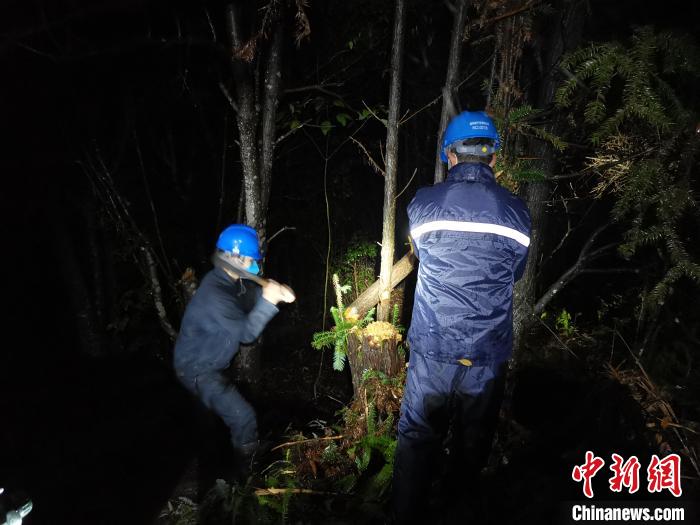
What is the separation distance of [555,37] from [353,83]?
4.21m

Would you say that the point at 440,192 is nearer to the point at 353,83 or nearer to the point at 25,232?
the point at 353,83

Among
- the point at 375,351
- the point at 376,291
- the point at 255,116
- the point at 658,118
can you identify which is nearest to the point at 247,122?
the point at 255,116

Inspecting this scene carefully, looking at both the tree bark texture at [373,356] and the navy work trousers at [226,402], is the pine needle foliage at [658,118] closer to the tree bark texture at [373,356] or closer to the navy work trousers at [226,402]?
the tree bark texture at [373,356]

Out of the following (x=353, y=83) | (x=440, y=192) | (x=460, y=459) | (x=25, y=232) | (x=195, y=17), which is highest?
(x=353, y=83)

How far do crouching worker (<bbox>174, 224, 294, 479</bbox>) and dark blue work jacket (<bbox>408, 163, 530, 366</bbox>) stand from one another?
142cm

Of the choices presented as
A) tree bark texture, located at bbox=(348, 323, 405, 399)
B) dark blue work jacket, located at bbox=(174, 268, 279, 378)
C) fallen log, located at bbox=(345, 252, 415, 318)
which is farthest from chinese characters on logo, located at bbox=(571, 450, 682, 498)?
dark blue work jacket, located at bbox=(174, 268, 279, 378)

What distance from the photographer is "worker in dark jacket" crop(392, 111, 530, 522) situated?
2879mm

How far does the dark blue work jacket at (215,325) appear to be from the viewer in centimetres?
374

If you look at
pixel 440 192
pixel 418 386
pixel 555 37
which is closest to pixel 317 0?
pixel 555 37

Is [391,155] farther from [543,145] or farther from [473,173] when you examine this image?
[543,145]

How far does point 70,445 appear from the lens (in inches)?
195

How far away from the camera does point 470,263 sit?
287cm

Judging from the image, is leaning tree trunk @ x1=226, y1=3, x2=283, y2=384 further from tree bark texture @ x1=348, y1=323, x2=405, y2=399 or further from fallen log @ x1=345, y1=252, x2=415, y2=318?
tree bark texture @ x1=348, y1=323, x2=405, y2=399

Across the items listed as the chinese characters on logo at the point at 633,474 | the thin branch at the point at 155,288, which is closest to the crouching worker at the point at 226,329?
the chinese characters on logo at the point at 633,474
